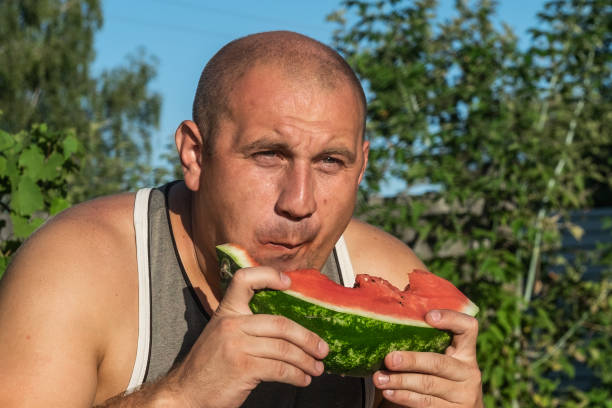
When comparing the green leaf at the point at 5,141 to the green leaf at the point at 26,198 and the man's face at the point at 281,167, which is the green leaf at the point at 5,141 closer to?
the green leaf at the point at 26,198

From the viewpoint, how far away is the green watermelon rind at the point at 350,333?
1.94 meters

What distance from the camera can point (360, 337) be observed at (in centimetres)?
198

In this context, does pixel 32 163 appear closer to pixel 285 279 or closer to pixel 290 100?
pixel 290 100

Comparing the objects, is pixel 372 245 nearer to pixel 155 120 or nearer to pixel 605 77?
pixel 605 77

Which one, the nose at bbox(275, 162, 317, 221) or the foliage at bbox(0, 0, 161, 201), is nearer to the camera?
the nose at bbox(275, 162, 317, 221)

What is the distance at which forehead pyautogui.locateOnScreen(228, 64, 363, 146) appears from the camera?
227 centimetres

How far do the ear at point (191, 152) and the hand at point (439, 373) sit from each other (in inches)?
37.9

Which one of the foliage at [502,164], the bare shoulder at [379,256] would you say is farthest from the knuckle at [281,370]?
the foliage at [502,164]

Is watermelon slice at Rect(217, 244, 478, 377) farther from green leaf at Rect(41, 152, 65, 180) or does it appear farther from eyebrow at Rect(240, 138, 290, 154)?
green leaf at Rect(41, 152, 65, 180)

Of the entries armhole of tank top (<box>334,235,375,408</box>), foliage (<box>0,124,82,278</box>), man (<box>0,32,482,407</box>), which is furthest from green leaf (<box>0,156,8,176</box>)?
armhole of tank top (<box>334,235,375,408</box>)

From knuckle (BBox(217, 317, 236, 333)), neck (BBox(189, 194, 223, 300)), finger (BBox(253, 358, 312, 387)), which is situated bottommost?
finger (BBox(253, 358, 312, 387))

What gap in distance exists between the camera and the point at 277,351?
74.3 inches

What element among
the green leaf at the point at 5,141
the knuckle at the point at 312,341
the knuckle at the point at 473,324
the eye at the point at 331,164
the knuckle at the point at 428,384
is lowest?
the knuckle at the point at 428,384

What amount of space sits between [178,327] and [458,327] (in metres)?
0.95
